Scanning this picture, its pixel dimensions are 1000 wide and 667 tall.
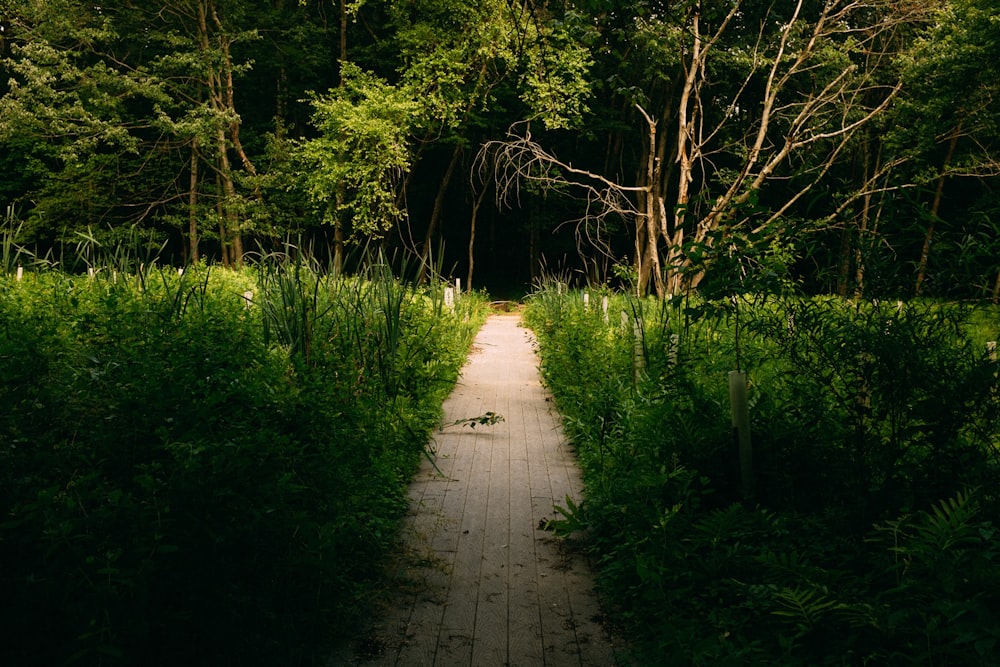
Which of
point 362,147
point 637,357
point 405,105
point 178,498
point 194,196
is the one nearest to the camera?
point 178,498

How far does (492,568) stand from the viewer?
389cm

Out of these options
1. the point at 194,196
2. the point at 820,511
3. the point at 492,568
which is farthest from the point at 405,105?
the point at 820,511

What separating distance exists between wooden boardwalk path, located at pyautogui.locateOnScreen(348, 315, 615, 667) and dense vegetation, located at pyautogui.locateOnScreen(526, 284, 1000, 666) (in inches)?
10.2

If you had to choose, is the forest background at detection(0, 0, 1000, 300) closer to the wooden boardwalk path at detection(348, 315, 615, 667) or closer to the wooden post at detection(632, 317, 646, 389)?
the wooden post at detection(632, 317, 646, 389)

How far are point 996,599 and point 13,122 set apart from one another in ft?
71.4

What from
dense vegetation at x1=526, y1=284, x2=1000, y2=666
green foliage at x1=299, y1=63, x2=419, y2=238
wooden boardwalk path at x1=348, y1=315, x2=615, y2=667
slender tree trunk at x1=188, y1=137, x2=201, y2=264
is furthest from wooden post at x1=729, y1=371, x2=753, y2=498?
slender tree trunk at x1=188, y1=137, x2=201, y2=264

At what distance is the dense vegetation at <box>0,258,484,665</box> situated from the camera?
2160 mm

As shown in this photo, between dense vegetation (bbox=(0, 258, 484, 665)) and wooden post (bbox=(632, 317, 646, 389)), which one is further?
wooden post (bbox=(632, 317, 646, 389))

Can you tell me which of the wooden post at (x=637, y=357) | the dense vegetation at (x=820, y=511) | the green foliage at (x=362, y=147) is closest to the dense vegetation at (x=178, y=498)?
the dense vegetation at (x=820, y=511)

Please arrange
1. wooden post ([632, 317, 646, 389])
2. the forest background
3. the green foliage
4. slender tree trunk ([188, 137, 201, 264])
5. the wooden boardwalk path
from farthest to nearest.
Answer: slender tree trunk ([188, 137, 201, 264]), the green foliage, the forest background, wooden post ([632, 317, 646, 389]), the wooden boardwalk path

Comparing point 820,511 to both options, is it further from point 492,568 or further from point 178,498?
point 178,498

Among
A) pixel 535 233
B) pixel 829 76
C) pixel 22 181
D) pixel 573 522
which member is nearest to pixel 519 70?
pixel 535 233

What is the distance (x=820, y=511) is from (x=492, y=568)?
5.49ft

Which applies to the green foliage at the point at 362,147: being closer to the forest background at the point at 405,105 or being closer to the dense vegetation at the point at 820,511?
the forest background at the point at 405,105
